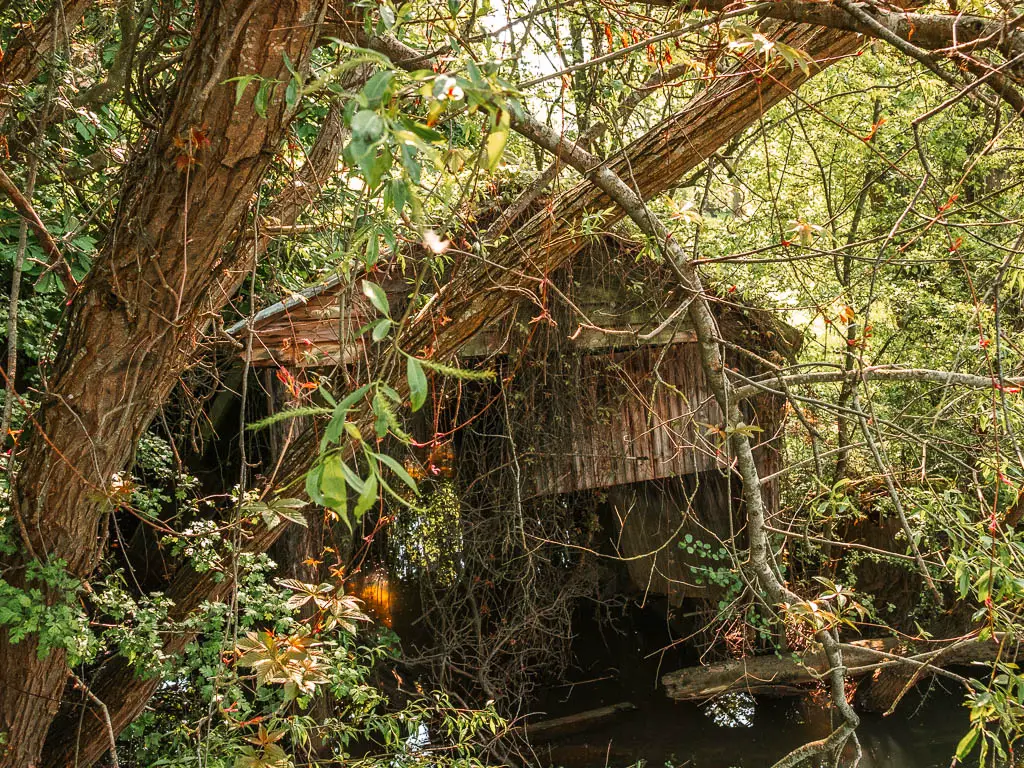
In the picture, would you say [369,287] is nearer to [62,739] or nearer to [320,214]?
[320,214]

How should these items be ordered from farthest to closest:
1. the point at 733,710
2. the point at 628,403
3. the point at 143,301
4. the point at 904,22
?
1. the point at 733,710
2. the point at 628,403
3. the point at 143,301
4. the point at 904,22

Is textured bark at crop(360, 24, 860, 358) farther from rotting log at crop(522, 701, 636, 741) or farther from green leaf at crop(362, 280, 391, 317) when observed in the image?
rotting log at crop(522, 701, 636, 741)

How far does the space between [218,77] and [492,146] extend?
146cm

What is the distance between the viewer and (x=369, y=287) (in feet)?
3.89

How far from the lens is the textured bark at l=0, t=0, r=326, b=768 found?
7.31 feet

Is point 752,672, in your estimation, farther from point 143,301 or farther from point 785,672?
point 143,301

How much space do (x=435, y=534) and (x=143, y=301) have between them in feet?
11.4

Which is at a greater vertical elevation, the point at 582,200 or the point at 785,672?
the point at 582,200

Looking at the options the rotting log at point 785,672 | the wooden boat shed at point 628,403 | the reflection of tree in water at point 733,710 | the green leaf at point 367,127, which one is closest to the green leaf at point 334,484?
the green leaf at point 367,127

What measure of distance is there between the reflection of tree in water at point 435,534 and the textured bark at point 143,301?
2723 mm

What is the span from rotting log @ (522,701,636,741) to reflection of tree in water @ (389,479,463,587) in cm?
145

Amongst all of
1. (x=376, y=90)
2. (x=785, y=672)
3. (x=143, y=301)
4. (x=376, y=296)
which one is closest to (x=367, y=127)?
(x=376, y=90)

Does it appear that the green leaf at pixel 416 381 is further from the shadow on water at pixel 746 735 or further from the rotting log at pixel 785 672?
the rotting log at pixel 785 672

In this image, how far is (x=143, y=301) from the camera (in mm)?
2635
